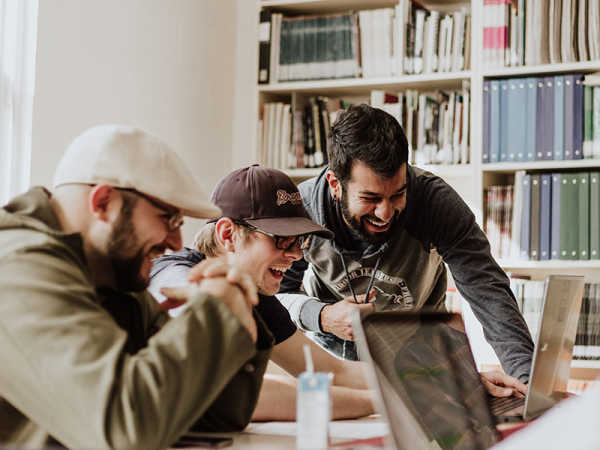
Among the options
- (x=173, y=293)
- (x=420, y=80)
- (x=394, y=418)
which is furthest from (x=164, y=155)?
(x=420, y=80)

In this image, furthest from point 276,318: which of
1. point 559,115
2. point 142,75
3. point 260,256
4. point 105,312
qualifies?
point 559,115

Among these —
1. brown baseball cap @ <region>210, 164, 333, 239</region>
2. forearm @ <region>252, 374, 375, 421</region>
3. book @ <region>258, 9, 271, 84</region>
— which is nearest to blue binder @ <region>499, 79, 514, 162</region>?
book @ <region>258, 9, 271, 84</region>

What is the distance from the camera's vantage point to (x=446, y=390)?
120 cm

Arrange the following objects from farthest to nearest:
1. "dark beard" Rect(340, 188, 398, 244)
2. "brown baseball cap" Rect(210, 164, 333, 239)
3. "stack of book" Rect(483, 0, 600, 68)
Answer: "stack of book" Rect(483, 0, 600, 68)
"dark beard" Rect(340, 188, 398, 244)
"brown baseball cap" Rect(210, 164, 333, 239)

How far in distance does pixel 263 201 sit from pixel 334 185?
0.46 metres

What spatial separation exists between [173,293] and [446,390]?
19.1 inches

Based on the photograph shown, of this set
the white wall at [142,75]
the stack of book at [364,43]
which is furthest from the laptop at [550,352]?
the stack of book at [364,43]

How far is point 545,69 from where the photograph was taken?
296 cm

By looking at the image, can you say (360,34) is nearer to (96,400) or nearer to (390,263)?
(390,263)

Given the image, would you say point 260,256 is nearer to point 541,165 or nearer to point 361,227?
point 361,227

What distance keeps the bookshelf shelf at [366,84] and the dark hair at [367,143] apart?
1.12 m

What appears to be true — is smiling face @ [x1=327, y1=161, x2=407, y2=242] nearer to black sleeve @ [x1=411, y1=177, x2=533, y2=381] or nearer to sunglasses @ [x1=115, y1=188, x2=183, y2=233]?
black sleeve @ [x1=411, y1=177, x2=533, y2=381]

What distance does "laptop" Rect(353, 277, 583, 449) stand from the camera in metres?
1.03

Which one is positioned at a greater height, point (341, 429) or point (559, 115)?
point (559, 115)
